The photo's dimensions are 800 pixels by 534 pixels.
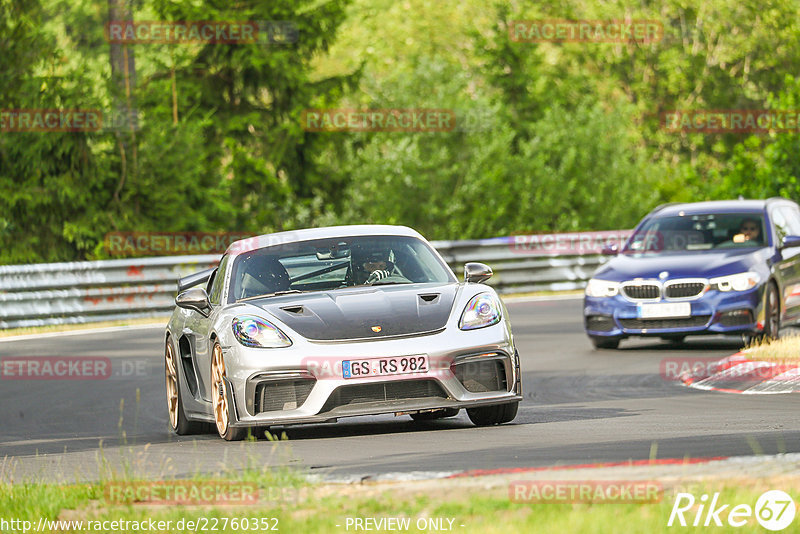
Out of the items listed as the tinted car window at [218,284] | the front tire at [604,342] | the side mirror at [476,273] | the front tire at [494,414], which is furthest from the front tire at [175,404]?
the front tire at [604,342]

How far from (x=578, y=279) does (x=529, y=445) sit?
21.5 metres

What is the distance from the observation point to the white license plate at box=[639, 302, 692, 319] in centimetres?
1638

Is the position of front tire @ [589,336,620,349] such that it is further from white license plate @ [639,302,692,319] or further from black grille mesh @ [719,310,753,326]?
black grille mesh @ [719,310,753,326]

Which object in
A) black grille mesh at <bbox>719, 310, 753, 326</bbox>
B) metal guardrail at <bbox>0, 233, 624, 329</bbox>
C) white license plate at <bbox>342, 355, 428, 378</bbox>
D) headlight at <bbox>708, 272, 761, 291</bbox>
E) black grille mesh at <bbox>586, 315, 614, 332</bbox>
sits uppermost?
white license plate at <bbox>342, 355, 428, 378</bbox>

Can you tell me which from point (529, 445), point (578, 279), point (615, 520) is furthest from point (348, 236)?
point (578, 279)

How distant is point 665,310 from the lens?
54.0 ft

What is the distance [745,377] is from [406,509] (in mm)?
8041

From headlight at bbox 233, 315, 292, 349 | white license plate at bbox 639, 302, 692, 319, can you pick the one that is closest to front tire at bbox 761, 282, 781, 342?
white license plate at bbox 639, 302, 692, 319

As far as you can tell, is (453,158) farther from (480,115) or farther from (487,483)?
(487,483)

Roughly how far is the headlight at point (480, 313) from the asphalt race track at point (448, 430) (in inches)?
27.0

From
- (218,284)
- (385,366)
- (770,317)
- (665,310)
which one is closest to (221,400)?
(385,366)

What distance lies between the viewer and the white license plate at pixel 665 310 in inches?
645

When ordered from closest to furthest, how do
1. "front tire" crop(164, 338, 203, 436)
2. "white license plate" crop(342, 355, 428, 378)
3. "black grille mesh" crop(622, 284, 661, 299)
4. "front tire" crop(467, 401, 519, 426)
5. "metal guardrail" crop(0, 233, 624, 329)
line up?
"white license plate" crop(342, 355, 428, 378), "front tire" crop(467, 401, 519, 426), "front tire" crop(164, 338, 203, 436), "black grille mesh" crop(622, 284, 661, 299), "metal guardrail" crop(0, 233, 624, 329)

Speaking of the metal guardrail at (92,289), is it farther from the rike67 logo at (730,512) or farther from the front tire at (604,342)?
the rike67 logo at (730,512)
